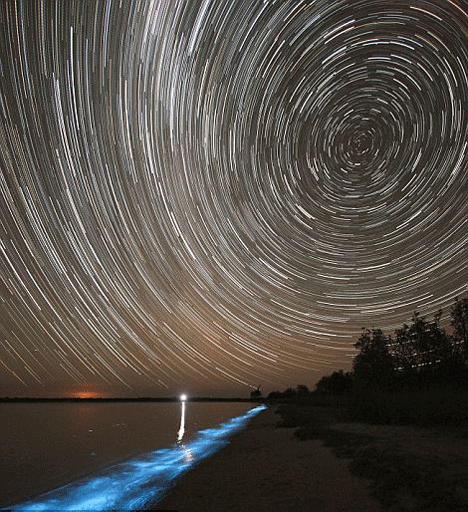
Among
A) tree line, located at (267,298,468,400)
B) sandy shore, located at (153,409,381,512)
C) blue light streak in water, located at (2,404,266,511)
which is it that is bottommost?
blue light streak in water, located at (2,404,266,511)

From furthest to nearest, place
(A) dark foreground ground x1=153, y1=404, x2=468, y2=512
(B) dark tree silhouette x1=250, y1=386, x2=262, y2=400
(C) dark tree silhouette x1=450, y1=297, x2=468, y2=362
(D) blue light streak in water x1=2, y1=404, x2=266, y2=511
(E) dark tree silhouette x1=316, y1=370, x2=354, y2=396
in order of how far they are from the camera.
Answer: (B) dark tree silhouette x1=250, y1=386, x2=262, y2=400 → (E) dark tree silhouette x1=316, y1=370, x2=354, y2=396 → (C) dark tree silhouette x1=450, y1=297, x2=468, y2=362 → (D) blue light streak in water x1=2, y1=404, x2=266, y2=511 → (A) dark foreground ground x1=153, y1=404, x2=468, y2=512

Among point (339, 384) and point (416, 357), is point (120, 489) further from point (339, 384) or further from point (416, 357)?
point (339, 384)

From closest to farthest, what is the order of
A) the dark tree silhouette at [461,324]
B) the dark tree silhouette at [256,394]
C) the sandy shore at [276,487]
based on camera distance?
the sandy shore at [276,487], the dark tree silhouette at [461,324], the dark tree silhouette at [256,394]

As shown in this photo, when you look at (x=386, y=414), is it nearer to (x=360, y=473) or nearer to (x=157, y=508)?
(x=360, y=473)

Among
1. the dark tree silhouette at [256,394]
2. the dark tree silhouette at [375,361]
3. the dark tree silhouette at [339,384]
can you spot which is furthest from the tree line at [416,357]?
the dark tree silhouette at [256,394]

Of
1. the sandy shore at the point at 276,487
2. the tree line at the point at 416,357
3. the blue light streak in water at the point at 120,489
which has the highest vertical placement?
the tree line at the point at 416,357

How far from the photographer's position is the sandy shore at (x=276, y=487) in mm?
8820

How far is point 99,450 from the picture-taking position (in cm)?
2672

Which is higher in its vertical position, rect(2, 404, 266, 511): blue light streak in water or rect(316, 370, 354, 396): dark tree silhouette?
rect(316, 370, 354, 396): dark tree silhouette

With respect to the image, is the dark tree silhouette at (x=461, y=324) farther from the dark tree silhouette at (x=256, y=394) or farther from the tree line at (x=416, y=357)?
the dark tree silhouette at (x=256, y=394)

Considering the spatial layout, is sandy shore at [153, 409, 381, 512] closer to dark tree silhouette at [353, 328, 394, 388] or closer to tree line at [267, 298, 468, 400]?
tree line at [267, 298, 468, 400]

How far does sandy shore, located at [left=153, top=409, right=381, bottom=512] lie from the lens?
8.82m

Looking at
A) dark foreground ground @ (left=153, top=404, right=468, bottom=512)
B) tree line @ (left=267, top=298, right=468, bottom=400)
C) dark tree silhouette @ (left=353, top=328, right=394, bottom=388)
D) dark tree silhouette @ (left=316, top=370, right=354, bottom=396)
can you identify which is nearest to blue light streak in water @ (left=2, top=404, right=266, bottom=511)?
dark foreground ground @ (left=153, top=404, right=468, bottom=512)

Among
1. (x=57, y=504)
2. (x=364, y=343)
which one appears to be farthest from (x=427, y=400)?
(x=364, y=343)
